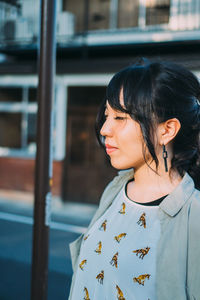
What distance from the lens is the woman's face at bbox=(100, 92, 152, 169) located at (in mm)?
1403

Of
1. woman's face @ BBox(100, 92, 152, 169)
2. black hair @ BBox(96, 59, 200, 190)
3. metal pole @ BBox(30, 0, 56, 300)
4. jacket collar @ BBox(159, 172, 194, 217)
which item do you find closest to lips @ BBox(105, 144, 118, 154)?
woman's face @ BBox(100, 92, 152, 169)

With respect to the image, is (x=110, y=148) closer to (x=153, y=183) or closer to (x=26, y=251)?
(x=153, y=183)

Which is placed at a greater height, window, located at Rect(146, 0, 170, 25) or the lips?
window, located at Rect(146, 0, 170, 25)

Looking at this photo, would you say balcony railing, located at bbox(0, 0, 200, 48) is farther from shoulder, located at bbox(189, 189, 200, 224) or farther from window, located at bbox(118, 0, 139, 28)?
shoulder, located at bbox(189, 189, 200, 224)

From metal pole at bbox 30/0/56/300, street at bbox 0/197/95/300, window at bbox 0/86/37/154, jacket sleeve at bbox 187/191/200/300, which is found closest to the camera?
jacket sleeve at bbox 187/191/200/300

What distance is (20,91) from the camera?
1106 centimetres

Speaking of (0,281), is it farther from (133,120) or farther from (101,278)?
(133,120)

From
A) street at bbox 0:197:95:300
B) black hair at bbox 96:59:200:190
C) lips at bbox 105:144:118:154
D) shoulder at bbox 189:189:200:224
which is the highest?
black hair at bbox 96:59:200:190

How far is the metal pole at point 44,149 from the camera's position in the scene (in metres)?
2.70

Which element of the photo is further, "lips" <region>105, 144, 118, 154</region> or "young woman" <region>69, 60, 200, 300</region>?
"lips" <region>105, 144, 118, 154</region>

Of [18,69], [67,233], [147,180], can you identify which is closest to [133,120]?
[147,180]

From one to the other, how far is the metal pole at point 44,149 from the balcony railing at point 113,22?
6769 mm

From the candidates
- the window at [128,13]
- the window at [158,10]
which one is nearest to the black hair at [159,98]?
the window at [158,10]

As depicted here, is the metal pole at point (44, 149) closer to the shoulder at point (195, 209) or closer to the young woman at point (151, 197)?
the young woman at point (151, 197)
